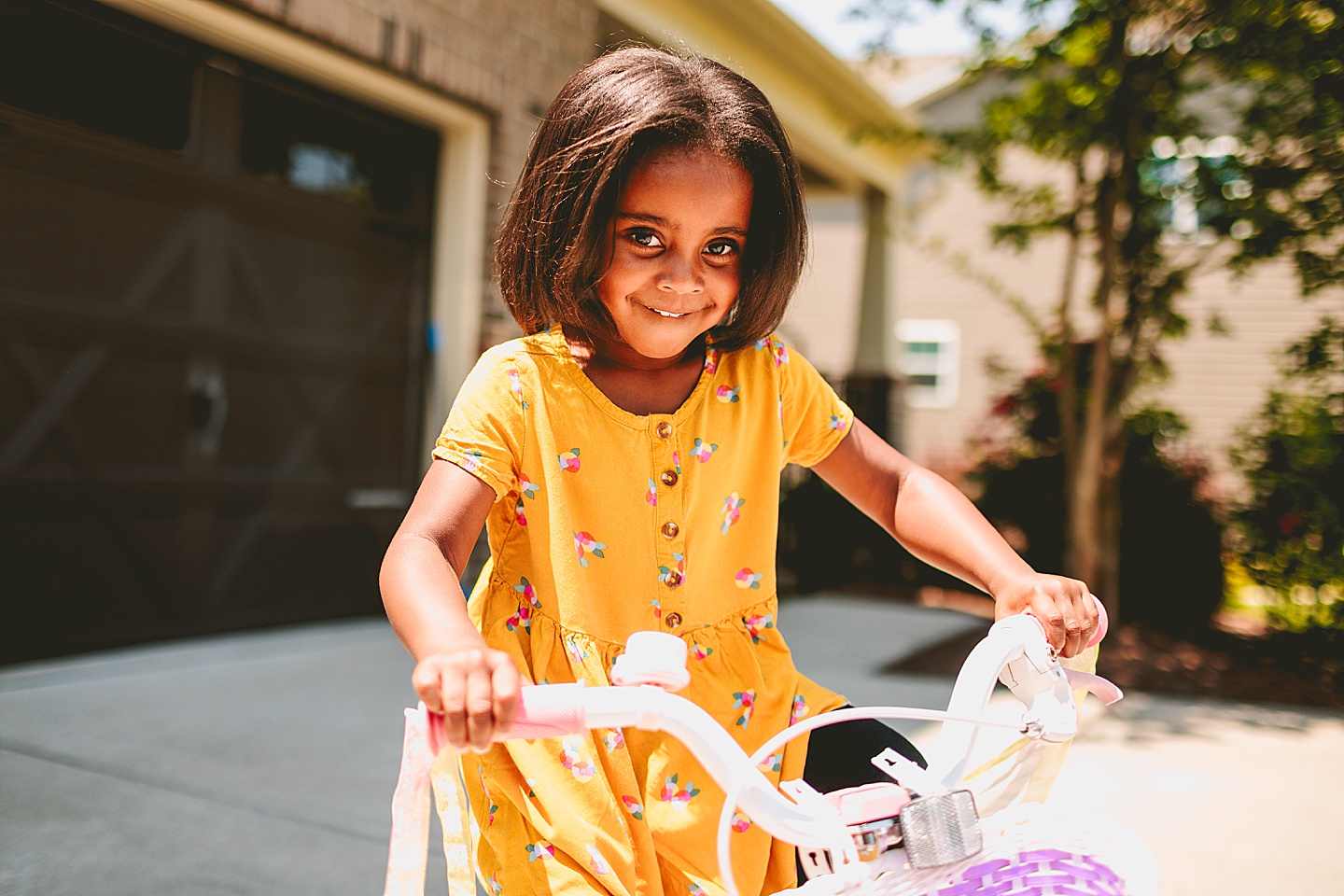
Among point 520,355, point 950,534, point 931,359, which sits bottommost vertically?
point 950,534

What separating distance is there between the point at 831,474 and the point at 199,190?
165 inches

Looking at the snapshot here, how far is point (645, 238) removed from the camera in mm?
1465

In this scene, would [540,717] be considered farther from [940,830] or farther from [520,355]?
[520,355]

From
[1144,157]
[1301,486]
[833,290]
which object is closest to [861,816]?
[1144,157]

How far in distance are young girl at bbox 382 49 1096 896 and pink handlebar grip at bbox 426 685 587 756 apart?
13.5 inches

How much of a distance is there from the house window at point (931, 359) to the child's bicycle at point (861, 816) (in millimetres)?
16321

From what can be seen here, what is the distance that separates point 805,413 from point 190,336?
4.11m

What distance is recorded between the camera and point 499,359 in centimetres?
150

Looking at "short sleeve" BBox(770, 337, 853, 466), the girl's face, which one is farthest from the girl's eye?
"short sleeve" BBox(770, 337, 853, 466)

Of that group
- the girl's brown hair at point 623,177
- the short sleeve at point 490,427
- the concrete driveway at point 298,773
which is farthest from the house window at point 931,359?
the short sleeve at point 490,427

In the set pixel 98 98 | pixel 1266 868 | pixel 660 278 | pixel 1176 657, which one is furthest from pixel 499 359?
pixel 1176 657

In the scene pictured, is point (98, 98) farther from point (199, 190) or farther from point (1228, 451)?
point (1228, 451)

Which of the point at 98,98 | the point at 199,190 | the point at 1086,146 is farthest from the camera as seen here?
the point at 1086,146

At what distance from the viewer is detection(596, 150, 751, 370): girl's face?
1.44 m
